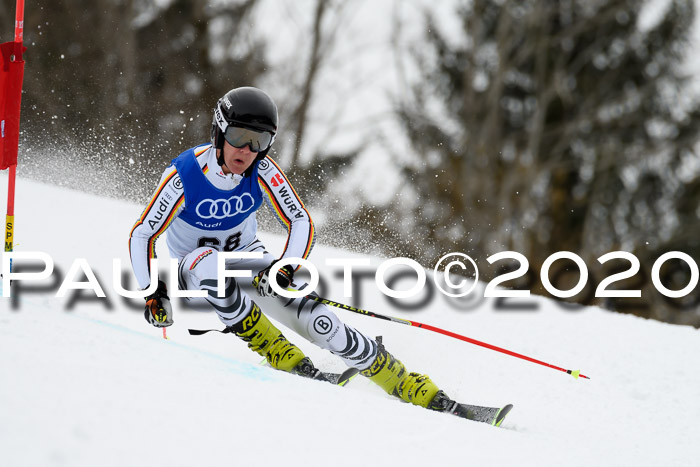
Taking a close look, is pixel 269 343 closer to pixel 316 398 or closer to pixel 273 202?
pixel 273 202

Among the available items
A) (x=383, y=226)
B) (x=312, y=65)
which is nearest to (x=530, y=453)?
(x=383, y=226)

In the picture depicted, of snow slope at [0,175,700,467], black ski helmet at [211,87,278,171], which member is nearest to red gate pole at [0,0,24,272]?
snow slope at [0,175,700,467]

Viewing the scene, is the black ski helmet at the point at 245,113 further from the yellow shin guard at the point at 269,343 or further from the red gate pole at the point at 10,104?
the red gate pole at the point at 10,104

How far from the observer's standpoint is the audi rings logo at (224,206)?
151 inches

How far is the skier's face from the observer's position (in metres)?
3.67

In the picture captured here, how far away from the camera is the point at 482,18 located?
68.6 feet

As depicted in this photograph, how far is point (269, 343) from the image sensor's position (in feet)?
13.5

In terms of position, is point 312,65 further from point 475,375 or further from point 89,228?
point 475,375

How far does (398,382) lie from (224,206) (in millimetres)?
1333

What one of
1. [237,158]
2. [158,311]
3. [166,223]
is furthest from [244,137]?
[158,311]

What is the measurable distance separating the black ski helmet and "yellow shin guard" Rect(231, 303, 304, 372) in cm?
94

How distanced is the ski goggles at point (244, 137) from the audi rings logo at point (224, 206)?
1.07 feet

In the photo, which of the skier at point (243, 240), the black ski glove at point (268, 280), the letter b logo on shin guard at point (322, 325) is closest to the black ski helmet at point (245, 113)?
the skier at point (243, 240)

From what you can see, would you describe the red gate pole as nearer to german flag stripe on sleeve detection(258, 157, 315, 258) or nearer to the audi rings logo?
the audi rings logo
